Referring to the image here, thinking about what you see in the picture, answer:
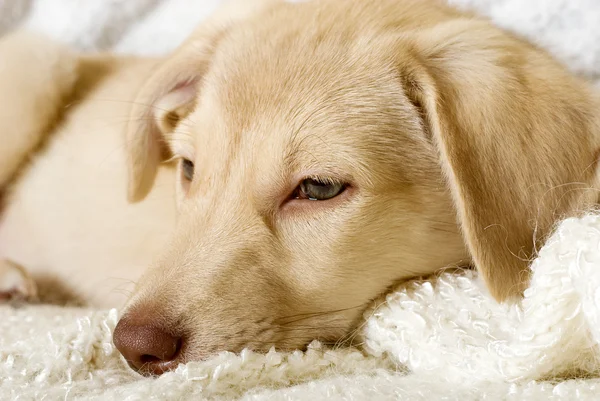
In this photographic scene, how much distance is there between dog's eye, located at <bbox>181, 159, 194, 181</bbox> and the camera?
7.07 feet

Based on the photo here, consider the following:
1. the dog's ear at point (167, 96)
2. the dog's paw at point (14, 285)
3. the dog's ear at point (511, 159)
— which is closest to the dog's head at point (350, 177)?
the dog's ear at point (511, 159)

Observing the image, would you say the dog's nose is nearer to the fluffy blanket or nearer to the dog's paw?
the fluffy blanket

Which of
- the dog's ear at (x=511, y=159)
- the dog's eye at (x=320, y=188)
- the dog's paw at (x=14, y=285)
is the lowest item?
the dog's paw at (x=14, y=285)

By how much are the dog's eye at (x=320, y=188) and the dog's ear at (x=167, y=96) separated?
2.41 ft

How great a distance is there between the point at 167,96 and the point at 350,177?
96cm

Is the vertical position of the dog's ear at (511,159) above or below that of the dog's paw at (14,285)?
above

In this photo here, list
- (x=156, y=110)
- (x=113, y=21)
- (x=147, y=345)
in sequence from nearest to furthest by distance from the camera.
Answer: (x=147, y=345) < (x=156, y=110) < (x=113, y=21)

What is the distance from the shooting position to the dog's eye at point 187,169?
2154 millimetres

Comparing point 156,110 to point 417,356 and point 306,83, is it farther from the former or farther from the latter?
point 417,356

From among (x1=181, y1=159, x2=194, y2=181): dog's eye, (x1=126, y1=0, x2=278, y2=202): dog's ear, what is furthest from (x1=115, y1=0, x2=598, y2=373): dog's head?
(x1=126, y1=0, x2=278, y2=202): dog's ear

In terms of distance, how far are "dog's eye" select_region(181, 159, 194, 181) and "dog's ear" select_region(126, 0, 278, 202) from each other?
243mm

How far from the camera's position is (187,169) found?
218 cm

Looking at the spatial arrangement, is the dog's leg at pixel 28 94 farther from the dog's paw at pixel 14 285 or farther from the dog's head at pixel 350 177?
the dog's head at pixel 350 177

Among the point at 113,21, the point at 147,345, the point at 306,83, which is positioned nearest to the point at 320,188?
the point at 306,83
